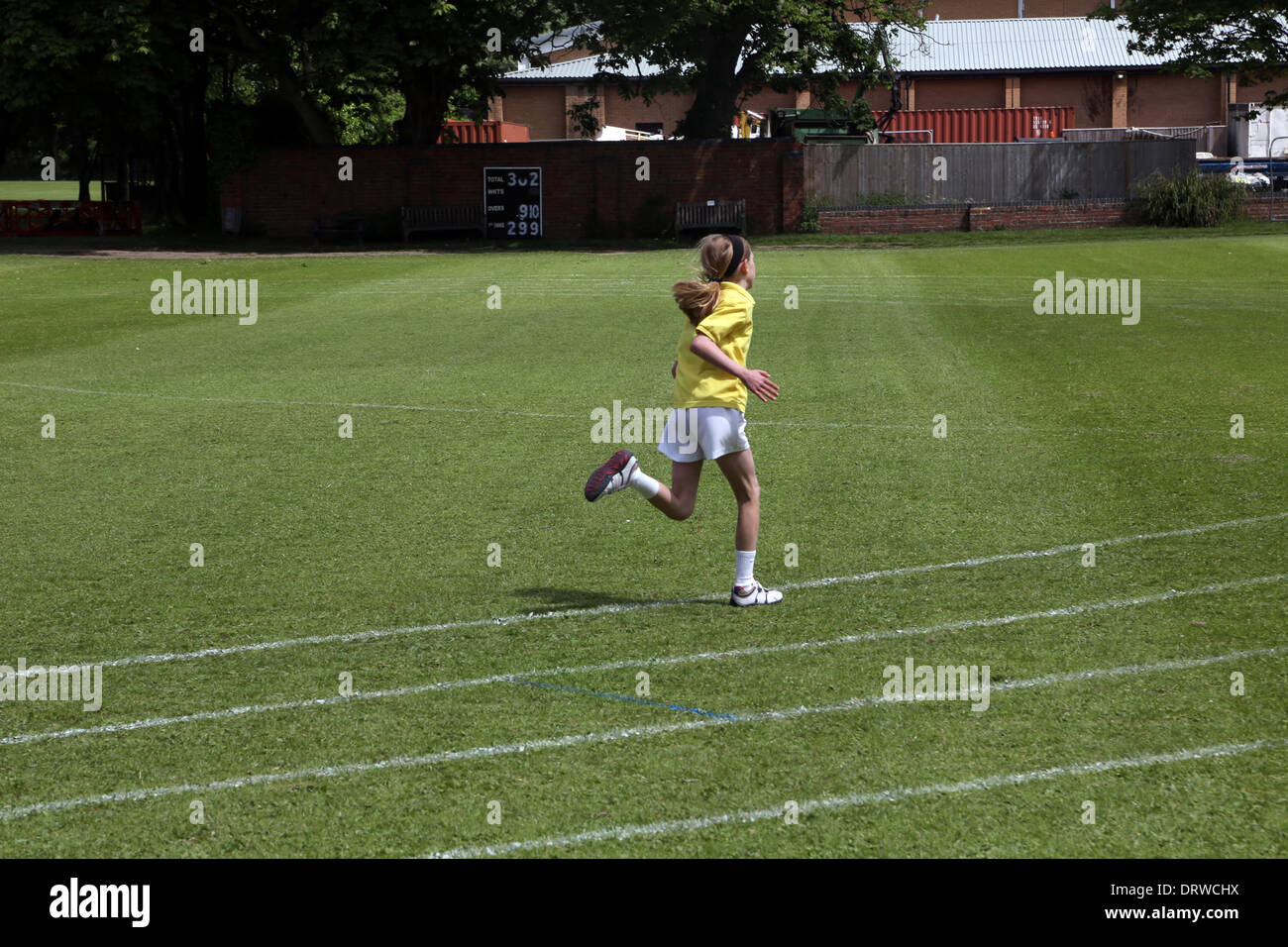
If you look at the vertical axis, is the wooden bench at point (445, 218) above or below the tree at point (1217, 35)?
below

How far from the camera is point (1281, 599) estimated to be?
759 centimetres

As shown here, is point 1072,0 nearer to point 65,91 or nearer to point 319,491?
point 65,91

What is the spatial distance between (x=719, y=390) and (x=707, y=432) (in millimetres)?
224

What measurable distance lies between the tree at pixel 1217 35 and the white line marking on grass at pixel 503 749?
42.2 metres

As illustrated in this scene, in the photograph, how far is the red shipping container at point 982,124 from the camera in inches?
2525

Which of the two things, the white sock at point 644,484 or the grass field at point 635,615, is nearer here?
the grass field at point 635,615

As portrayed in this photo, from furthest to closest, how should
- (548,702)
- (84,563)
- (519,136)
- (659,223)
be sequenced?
(519,136) < (659,223) < (84,563) < (548,702)

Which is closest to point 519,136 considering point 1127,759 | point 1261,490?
point 1261,490

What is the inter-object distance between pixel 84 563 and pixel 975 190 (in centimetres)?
4082

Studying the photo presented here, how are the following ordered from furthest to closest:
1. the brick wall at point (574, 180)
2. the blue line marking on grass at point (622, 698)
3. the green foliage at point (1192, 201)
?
1. the brick wall at point (574, 180)
2. the green foliage at point (1192, 201)
3. the blue line marking on grass at point (622, 698)

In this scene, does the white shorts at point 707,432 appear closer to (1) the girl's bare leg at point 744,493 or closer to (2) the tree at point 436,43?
(1) the girl's bare leg at point 744,493

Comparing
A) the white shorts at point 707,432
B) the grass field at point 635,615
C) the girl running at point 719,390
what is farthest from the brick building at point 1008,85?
the white shorts at point 707,432

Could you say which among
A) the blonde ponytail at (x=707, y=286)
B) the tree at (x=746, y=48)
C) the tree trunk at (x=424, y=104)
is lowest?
the blonde ponytail at (x=707, y=286)

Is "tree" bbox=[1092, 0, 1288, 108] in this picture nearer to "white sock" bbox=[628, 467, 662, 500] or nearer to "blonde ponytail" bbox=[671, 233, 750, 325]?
"blonde ponytail" bbox=[671, 233, 750, 325]
